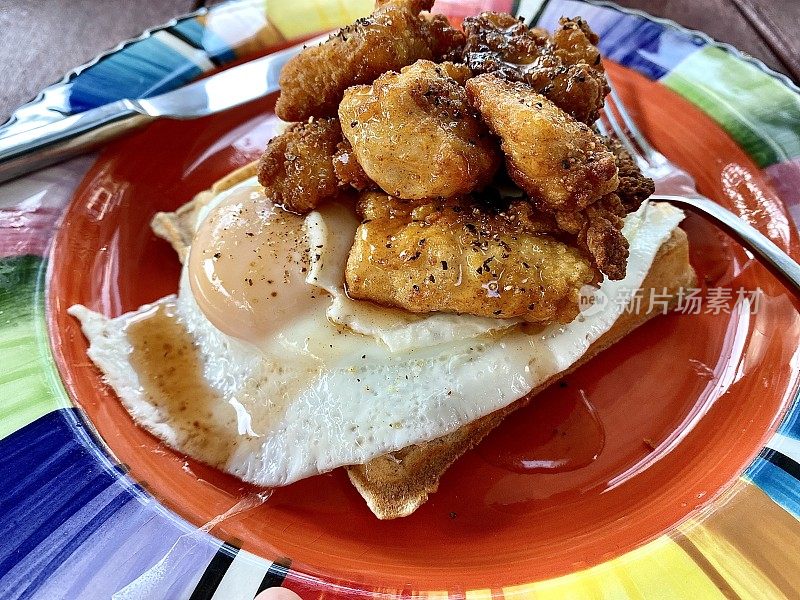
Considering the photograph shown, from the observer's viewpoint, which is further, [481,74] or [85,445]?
[481,74]

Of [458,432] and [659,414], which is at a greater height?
[659,414]

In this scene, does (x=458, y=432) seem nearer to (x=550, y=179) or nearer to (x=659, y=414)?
(x=659, y=414)

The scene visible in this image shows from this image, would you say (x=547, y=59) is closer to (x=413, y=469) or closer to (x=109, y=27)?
(x=413, y=469)

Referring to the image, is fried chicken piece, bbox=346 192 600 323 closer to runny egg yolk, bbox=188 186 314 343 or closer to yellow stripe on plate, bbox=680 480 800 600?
runny egg yolk, bbox=188 186 314 343

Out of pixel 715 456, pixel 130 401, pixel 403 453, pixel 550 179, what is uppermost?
pixel 550 179

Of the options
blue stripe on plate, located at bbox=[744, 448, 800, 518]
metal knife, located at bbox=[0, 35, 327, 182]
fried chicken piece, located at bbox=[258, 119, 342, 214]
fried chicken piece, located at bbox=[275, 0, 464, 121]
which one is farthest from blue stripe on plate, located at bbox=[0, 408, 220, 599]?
blue stripe on plate, located at bbox=[744, 448, 800, 518]

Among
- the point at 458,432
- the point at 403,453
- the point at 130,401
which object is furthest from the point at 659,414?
the point at 130,401

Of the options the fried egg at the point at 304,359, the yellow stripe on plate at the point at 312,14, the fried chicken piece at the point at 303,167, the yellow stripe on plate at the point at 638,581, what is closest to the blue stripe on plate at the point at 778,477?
the yellow stripe on plate at the point at 638,581

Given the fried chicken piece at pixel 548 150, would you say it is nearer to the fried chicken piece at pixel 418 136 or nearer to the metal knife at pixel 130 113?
the fried chicken piece at pixel 418 136
